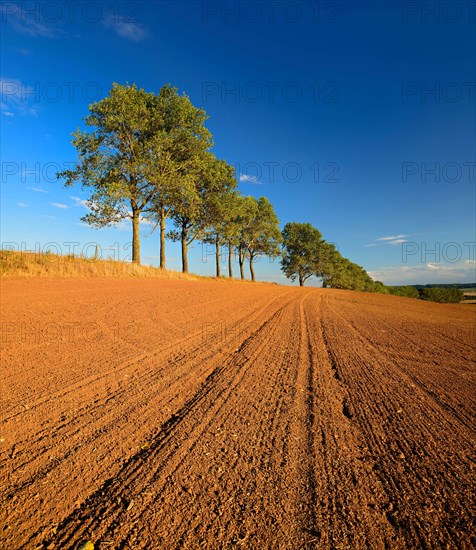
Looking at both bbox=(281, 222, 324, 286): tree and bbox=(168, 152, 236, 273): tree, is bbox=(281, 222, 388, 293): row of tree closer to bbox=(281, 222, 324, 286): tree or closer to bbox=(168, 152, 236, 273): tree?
bbox=(281, 222, 324, 286): tree

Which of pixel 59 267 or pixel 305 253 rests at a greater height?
pixel 305 253

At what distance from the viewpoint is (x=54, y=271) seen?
517 inches

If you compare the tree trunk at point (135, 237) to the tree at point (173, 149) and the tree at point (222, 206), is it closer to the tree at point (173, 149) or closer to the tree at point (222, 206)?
the tree at point (173, 149)

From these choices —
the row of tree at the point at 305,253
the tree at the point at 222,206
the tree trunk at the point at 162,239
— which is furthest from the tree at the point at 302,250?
the tree trunk at the point at 162,239

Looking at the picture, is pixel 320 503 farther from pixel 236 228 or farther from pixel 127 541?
pixel 236 228

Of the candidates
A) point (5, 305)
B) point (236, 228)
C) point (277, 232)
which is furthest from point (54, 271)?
point (277, 232)

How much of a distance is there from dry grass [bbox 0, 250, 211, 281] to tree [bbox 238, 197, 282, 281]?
2382 centimetres

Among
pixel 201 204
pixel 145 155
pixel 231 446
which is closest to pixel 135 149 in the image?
pixel 145 155

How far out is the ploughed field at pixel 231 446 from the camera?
1.65m

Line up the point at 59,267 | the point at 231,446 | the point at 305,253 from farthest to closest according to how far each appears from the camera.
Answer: the point at 305,253
the point at 59,267
the point at 231,446

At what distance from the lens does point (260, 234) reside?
41.7m

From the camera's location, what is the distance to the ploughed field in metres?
1.65

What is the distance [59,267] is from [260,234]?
30.8m

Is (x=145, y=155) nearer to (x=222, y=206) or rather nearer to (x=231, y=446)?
(x=222, y=206)
